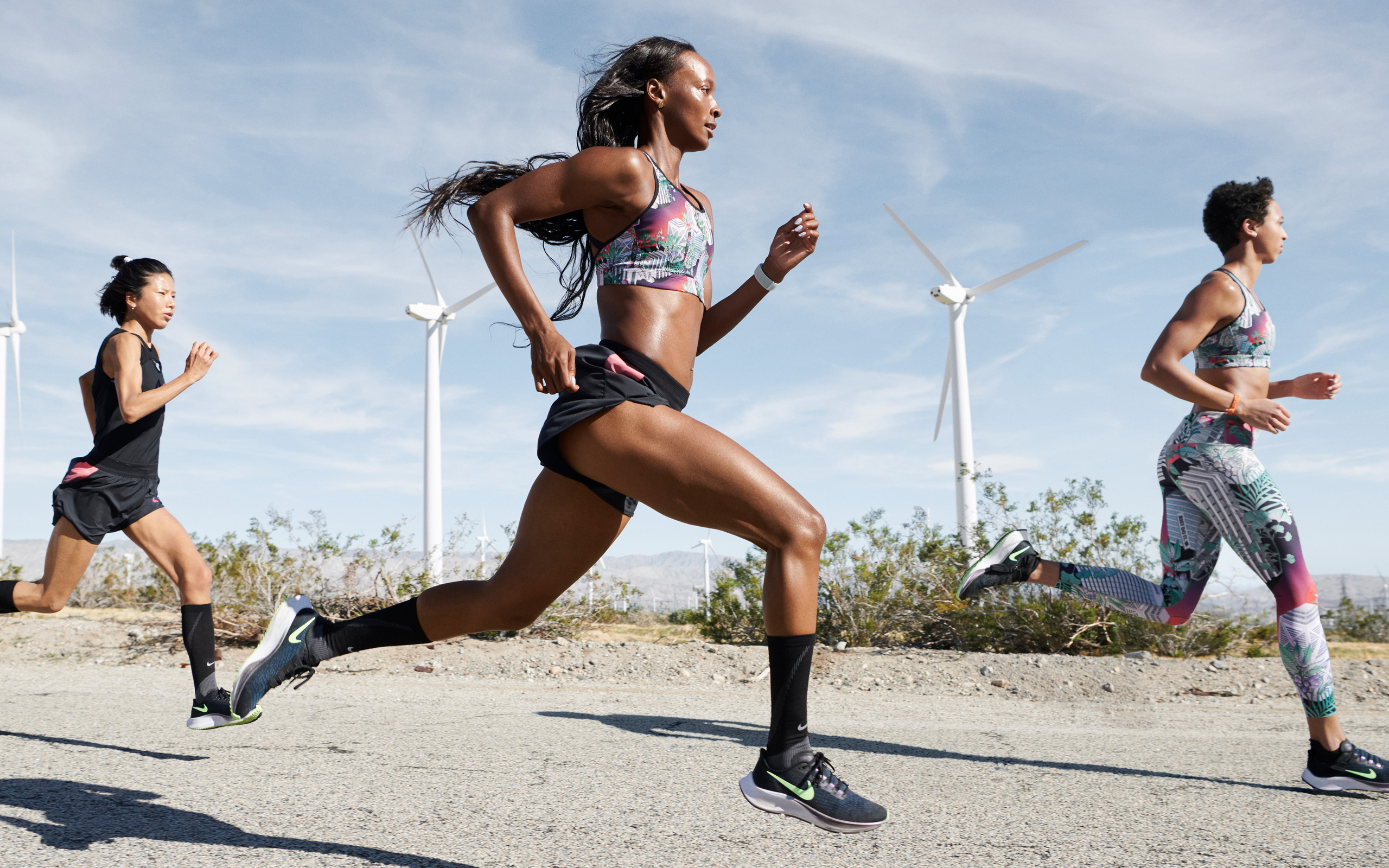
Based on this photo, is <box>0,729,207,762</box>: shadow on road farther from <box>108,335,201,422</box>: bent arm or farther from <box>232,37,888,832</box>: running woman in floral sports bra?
<box>108,335,201,422</box>: bent arm

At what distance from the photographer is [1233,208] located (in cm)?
421

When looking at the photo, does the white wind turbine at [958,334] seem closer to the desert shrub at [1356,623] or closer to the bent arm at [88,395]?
the desert shrub at [1356,623]

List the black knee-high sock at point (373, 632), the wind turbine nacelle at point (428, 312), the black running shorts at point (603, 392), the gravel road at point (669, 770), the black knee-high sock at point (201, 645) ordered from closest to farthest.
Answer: the black running shorts at point (603, 392), the gravel road at point (669, 770), the black knee-high sock at point (373, 632), the black knee-high sock at point (201, 645), the wind turbine nacelle at point (428, 312)

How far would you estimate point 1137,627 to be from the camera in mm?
8008

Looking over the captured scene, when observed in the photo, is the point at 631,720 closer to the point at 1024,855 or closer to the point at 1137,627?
the point at 1024,855

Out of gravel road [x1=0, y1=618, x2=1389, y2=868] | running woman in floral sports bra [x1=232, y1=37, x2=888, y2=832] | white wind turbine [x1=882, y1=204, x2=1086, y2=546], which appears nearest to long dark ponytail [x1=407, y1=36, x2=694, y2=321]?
running woman in floral sports bra [x1=232, y1=37, x2=888, y2=832]

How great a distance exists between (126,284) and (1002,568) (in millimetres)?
4256

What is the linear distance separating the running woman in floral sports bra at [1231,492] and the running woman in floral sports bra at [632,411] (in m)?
1.93

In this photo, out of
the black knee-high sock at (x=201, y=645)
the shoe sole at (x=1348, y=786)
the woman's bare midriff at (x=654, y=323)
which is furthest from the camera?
the black knee-high sock at (x=201, y=645)

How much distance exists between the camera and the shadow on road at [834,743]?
3.80 meters

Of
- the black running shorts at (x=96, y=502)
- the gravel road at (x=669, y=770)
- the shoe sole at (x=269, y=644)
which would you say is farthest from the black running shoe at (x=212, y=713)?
the shoe sole at (x=269, y=644)

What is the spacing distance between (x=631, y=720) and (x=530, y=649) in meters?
3.01

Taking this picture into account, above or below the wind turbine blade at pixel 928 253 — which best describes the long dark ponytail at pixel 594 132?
below

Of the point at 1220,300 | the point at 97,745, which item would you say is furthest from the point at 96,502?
the point at 1220,300
